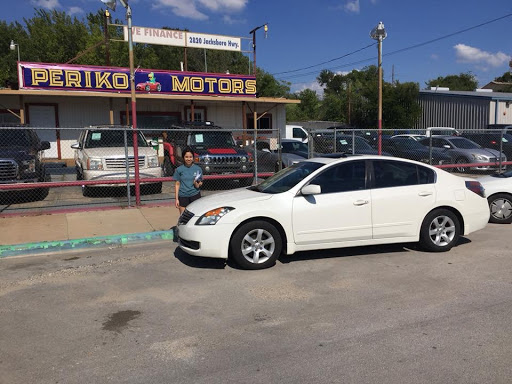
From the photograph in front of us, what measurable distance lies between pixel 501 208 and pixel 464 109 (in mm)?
30354

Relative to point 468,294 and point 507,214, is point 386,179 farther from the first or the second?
point 507,214

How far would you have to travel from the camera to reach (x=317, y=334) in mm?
4191

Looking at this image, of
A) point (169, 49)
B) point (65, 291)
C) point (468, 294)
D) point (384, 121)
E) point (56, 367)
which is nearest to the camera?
point (56, 367)

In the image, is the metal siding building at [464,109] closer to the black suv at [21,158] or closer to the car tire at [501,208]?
A: the car tire at [501,208]

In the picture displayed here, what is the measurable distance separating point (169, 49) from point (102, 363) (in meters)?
60.6

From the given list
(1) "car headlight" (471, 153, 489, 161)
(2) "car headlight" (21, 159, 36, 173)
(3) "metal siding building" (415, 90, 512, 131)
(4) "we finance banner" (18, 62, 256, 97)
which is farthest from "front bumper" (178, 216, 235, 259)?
(3) "metal siding building" (415, 90, 512, 131)

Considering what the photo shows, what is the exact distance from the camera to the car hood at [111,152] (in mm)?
11117

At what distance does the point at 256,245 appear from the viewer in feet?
20.2

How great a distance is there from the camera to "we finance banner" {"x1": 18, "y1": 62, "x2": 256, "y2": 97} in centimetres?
1902

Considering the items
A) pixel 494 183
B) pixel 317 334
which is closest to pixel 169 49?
pixel 494 183

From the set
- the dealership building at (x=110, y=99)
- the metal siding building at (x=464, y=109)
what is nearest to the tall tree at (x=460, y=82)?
the metal siding building at (x=464, y=109)

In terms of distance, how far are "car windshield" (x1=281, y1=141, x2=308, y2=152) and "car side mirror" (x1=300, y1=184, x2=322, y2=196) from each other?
371 inches

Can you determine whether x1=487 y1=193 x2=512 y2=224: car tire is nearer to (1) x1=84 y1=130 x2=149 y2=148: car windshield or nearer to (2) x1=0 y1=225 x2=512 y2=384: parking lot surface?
(2) x1=0 y1=225 x2=512 y2=384: parking lot surface

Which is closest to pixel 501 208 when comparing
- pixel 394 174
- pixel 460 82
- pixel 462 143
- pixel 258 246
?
pixel 394 174
